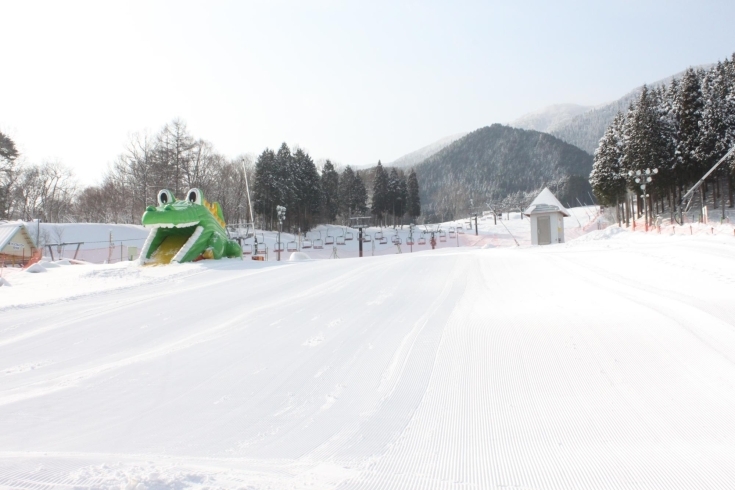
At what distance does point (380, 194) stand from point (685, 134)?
4752cm

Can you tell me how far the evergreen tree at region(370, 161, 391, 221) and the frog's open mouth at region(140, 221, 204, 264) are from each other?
6263 centimetres

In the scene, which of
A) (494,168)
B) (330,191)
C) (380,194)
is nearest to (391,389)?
(330,191)

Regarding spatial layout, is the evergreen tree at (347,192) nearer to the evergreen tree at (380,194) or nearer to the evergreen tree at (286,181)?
the evergreen tree at (380,194)

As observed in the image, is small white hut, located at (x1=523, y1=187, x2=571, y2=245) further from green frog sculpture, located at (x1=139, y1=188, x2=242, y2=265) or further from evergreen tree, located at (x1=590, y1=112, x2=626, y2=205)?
green frog sculpture, located at (x1=139, y1=188, x2=242, y2=265)

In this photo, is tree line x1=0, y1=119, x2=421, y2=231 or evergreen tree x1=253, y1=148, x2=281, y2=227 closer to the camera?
tree line x1=0, y1=119, x2=421, y2=231

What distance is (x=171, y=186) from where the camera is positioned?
46000mm

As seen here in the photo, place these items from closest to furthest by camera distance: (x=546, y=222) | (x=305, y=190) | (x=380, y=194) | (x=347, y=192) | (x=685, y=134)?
(x=546, y=222)
(x=685, y=134)
(x=305, y=190)
(x=380, y=194)
(x=347, y=192)

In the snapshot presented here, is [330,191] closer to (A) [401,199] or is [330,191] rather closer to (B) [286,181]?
(A) [401,199]

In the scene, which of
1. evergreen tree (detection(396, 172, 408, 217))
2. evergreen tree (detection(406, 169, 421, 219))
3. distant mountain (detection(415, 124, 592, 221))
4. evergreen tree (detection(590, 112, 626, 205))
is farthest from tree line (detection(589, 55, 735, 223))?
distant mountain (detection(415, 124, 592, 221))

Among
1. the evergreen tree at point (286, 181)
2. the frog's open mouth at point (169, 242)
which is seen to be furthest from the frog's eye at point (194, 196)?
Result: the evergreen tree at point (286, 181)

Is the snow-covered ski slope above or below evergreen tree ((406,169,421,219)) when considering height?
below

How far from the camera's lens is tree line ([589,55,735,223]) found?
35281 millimetres

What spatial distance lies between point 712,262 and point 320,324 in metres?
6.73

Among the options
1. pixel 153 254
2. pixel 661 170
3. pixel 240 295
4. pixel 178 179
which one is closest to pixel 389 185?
pixel 178 179
